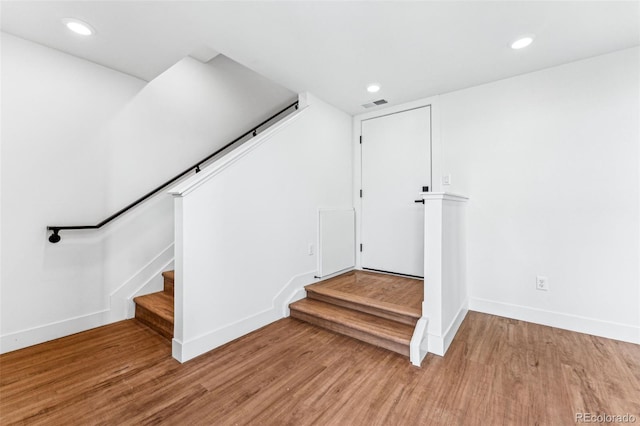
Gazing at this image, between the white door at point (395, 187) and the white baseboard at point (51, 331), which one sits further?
the white door at point (395, 187)

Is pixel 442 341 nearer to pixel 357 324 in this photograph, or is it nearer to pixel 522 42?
pixel 357 324

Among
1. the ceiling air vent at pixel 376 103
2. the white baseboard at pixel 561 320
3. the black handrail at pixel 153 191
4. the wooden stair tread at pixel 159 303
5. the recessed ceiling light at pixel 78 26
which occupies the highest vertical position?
the ceiling air vent at pixel 376 103

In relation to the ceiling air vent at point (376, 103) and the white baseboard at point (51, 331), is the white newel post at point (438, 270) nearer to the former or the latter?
the ceiling air vent at point (376, 103)

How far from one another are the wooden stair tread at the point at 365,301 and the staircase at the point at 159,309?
4.40 ft

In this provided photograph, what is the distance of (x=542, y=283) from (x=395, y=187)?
177 centimetres

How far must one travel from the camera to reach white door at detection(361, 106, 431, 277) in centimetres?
331

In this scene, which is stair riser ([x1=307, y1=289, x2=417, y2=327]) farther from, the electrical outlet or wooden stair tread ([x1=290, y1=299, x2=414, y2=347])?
the electrical outlet

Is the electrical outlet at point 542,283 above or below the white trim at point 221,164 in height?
below

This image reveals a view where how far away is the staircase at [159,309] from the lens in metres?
2.27

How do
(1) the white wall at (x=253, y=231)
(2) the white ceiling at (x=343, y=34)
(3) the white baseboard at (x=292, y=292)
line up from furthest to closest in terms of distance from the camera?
(3) the white baseboard at (x=292, y=292) < (1) the white wall at (x=253, y=231) < (2) the white ceiling at (x=343, y=34)

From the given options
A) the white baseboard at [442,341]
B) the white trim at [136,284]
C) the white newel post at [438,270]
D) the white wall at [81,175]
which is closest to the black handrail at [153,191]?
the white wall at [81,175]

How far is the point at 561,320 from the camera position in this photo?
246cm

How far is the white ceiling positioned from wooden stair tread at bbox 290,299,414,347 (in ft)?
7.55

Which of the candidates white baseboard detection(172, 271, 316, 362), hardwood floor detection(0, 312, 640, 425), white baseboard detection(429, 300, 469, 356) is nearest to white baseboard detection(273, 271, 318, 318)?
white baseboard detection(172, 271, 316, 362)
